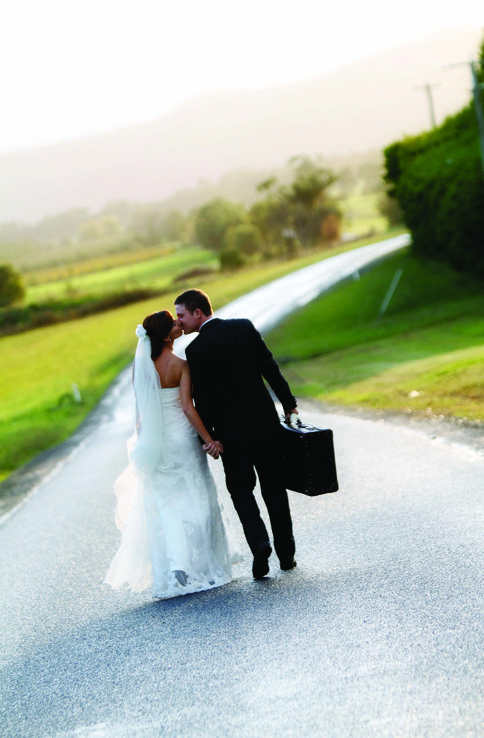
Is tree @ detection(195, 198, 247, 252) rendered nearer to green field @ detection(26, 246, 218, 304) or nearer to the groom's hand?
green field @ detection(26, 246, 218, 304)

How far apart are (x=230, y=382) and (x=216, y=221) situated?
131m

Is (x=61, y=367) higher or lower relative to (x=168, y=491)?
lower

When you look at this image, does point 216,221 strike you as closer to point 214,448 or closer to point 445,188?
point 445,188

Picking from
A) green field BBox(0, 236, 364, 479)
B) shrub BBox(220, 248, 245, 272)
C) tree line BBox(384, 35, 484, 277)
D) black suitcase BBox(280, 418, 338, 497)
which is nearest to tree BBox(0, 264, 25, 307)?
shrub BBox(220, 248, 245, 272)

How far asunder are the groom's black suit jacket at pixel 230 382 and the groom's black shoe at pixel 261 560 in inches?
28.9

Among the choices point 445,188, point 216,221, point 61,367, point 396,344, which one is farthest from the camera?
point 216,221

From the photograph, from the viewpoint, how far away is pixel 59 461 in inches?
657

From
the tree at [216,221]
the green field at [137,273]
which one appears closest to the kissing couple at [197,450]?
the green field at [137,273]

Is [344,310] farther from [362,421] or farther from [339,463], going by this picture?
[339,463]

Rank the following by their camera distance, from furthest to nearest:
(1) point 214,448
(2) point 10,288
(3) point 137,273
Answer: (3) point 137,273 → (2) point 10,288 → (1) point 214,448

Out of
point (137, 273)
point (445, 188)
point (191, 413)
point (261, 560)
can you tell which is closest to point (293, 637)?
point (261, 560)

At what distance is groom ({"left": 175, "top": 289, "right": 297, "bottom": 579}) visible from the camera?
20.4 ft

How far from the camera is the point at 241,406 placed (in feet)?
20.6

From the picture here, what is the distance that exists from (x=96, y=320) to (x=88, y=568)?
171 feet
